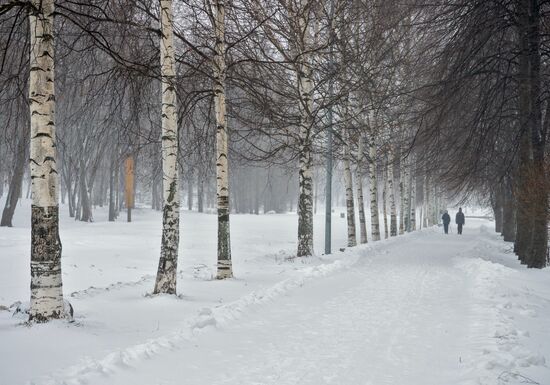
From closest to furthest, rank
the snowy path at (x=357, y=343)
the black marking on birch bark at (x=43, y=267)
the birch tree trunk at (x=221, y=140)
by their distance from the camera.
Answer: the snowy path at (x=357, y=343) < the black marking on birch bark at (x=43, y=267) < the birch tree trunk at (x=221, y=140)

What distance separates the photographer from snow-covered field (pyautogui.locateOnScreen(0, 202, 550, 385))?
4.43 metres

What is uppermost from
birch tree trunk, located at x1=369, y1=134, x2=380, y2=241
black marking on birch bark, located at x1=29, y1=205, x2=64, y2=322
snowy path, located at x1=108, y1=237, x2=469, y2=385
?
birch tree trunk, located at x1=369, y1=134, x2=380, y2=241

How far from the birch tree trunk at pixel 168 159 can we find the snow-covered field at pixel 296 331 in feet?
1.58

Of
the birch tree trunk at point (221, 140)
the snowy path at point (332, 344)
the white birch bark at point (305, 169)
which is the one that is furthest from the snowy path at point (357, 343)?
the white birch bark at point (305, 169)

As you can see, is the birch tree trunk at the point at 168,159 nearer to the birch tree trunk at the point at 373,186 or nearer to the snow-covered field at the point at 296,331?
the snow-covered field at the point at 296,331

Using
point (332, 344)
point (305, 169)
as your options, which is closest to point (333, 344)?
point (332, 344)

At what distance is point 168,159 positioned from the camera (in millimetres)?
7680

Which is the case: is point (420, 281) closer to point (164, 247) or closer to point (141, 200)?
point (164, 247)

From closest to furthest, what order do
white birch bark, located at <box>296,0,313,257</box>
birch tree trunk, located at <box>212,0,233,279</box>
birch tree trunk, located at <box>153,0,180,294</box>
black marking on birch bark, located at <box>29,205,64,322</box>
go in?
black marking on birch bark, located at <box>29,205,64,322</box>
birch tree trunk, located at <box>153,0,180,294</box>
birch tree trunk, located at <box>212,0,233,279</box>
white birch bark, located at <box>296,0,313,257</box>

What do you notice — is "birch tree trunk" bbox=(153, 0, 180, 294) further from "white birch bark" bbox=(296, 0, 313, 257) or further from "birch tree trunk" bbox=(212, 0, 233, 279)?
"white birch bark" bbox=(296, 0, 313, 257)

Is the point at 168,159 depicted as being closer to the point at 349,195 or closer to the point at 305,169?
the point at 305,169

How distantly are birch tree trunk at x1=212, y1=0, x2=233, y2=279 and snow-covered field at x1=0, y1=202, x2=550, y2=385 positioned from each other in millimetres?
733

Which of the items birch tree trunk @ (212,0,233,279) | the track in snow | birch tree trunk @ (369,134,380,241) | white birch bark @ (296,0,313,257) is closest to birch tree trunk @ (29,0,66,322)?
the track in snow

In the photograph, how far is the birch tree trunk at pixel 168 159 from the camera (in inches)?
301
